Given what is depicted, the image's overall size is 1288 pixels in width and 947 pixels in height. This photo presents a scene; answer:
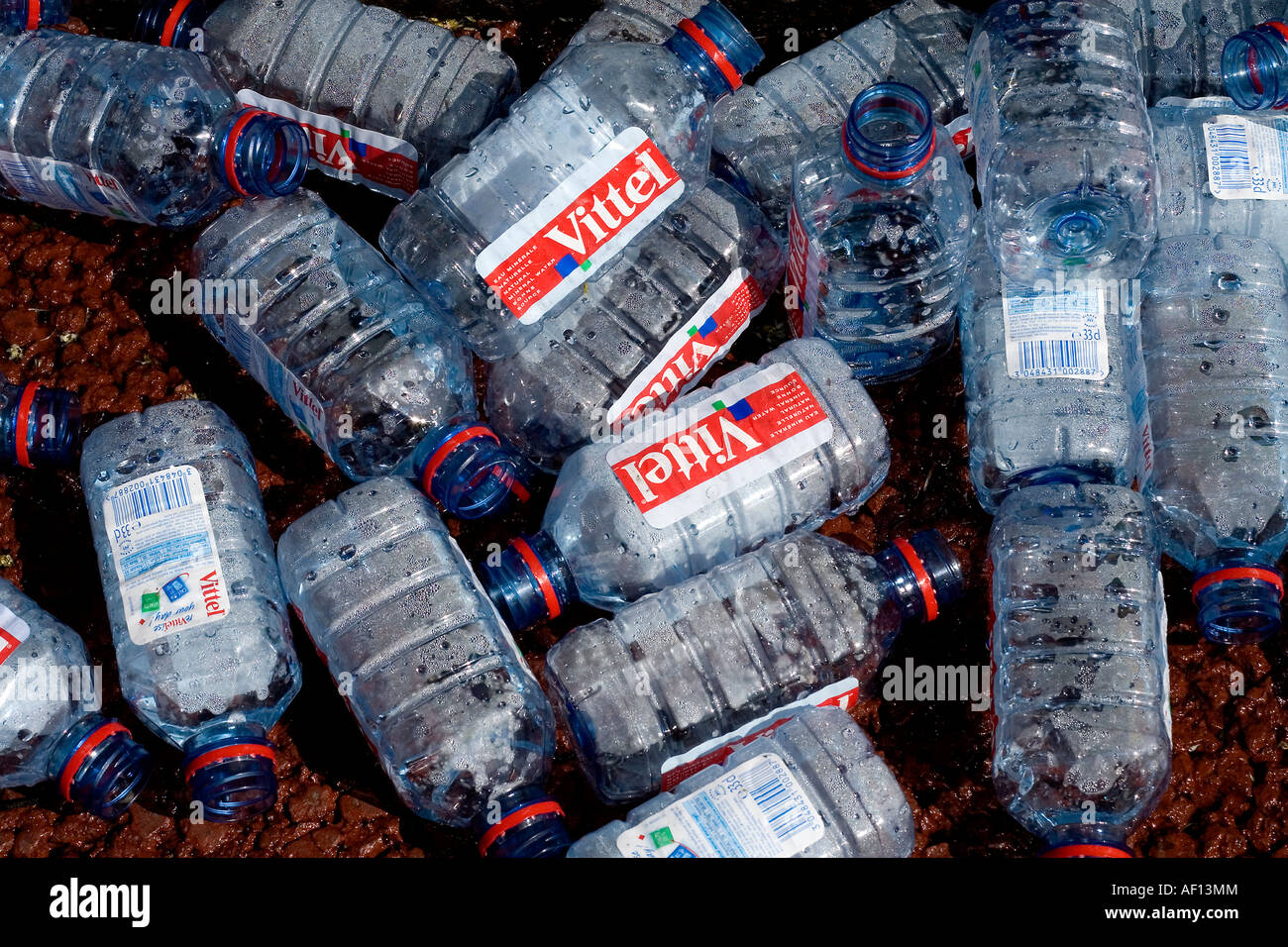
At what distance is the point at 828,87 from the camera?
11.9 feet

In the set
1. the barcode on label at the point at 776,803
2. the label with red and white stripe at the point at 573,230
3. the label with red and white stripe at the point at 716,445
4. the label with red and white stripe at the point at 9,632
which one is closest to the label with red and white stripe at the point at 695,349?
the label with red and white stripe at the point at 716,445

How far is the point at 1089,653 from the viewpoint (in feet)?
10.2

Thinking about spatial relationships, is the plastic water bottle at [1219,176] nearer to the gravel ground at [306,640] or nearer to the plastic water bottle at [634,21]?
the gravel ground at [306,640]

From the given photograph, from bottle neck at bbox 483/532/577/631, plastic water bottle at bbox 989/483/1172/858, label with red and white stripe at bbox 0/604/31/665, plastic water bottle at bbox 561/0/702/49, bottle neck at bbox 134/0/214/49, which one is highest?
bottle neck at bbox 134/0/214/49

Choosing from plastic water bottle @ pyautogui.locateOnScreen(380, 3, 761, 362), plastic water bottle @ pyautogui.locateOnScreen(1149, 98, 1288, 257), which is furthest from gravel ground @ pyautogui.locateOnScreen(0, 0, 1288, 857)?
plastic water bottle @ pyautogui.locateOnScreen(1149, 98, 1288, 257)

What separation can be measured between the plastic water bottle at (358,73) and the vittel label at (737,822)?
1577 mm

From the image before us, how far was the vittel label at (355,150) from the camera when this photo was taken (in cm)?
355

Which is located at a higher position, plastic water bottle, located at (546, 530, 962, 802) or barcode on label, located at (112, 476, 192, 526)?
barcode on label, located at (112, 476, 192, 526)

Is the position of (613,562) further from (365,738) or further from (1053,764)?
(1053,764)

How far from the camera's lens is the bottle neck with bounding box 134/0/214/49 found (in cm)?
349

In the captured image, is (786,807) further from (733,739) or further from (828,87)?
(828,87)

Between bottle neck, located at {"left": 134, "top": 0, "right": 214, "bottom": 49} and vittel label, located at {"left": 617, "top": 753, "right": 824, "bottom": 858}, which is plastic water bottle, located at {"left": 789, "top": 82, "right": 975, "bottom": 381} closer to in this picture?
vittel label, located at {"left": 617, "top": 753, "right": 824, "bottom": 858}

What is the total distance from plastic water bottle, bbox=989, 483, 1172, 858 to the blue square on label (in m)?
1.66
